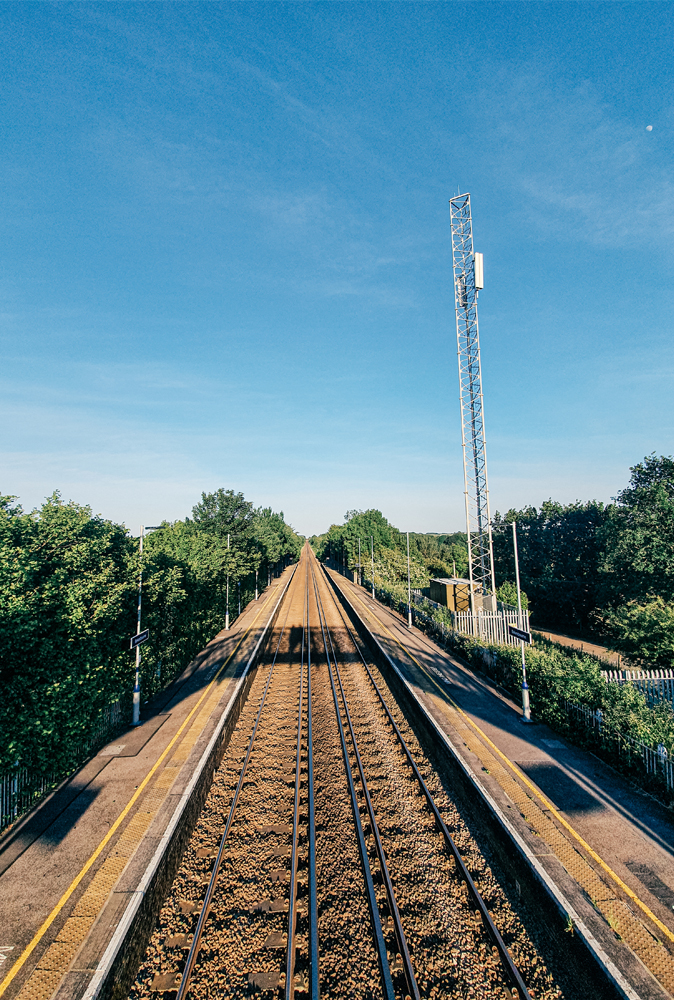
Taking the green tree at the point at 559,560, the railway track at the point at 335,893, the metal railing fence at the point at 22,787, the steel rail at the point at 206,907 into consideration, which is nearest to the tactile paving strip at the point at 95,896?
the railway track at the point at 335,893

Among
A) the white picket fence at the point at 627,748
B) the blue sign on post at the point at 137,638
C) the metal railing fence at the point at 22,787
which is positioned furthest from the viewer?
the blue sign on post at the point at 137,638

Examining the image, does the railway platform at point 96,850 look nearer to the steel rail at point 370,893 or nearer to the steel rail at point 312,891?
the steel rail at point 312,891

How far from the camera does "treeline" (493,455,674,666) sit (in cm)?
2091

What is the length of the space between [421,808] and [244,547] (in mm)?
30311

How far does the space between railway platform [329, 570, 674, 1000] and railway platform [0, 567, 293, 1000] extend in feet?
23.3

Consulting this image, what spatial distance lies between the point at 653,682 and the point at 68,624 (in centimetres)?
2184

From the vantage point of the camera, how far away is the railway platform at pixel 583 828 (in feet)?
23.6

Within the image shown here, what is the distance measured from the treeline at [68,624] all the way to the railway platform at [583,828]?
10.5m

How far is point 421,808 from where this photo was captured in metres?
11.7

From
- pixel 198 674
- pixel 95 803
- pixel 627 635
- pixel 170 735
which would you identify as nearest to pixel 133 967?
pixel 95 803

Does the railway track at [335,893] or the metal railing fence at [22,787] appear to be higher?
the metal railing fence at [22,787]

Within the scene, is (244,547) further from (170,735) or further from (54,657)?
(54,657)

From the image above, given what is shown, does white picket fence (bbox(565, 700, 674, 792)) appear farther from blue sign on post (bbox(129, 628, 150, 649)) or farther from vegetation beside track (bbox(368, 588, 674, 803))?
blue sign on post (bbox(129, 628, 150, 649))

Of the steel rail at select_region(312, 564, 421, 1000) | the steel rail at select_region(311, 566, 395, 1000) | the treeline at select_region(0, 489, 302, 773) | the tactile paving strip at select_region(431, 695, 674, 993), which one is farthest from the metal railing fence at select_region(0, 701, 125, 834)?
the tactile paving strip at select_region(431, 695, 674, 993)
